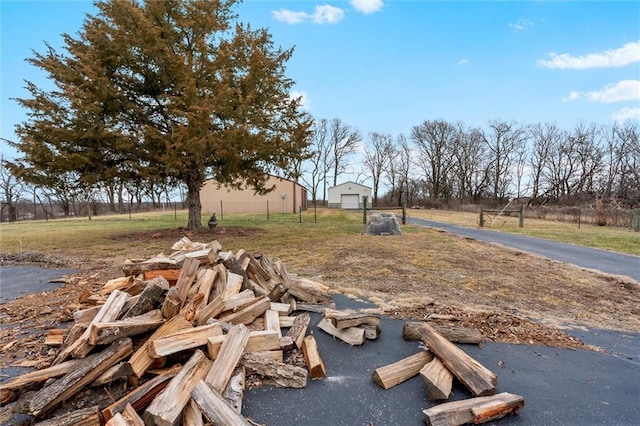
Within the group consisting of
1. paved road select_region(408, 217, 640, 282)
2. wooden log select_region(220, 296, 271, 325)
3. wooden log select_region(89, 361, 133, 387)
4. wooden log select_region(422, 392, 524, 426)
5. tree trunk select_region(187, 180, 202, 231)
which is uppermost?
tree trunk select_region(187, 180, 202, 231)

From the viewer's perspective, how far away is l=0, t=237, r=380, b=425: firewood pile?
1.91m

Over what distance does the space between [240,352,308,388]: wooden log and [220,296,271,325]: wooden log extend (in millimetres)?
603

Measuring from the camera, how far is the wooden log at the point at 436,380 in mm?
2133

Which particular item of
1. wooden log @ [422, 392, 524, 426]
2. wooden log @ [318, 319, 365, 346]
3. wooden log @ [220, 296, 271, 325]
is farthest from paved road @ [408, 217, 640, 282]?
wooden log @ [220, 296, 271, 325]

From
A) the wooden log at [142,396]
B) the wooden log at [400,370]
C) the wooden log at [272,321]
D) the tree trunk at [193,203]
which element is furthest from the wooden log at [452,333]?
the tree trunk at [193,203]

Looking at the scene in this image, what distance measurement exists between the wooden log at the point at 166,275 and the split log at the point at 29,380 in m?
1.28

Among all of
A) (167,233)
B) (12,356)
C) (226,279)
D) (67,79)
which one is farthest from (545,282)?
(67,79)

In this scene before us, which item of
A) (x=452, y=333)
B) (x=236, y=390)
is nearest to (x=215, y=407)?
(x=236, y=390)

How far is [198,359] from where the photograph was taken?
2.30 m

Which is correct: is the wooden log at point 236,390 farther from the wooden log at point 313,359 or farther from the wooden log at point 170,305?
the wooden log at point 170,305

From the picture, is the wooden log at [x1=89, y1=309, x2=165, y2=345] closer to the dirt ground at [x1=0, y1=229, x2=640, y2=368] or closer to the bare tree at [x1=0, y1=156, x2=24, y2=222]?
the dirt ground at [x1=0, y1=229, x2=640, y2=368]

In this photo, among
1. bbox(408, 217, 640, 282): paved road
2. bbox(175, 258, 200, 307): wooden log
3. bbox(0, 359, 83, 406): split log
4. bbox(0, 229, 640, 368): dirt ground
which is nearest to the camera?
bbox(0, 359, 83, 406): split log

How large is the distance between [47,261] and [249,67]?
7668 mm

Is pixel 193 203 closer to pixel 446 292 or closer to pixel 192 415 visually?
pixel 446 292
